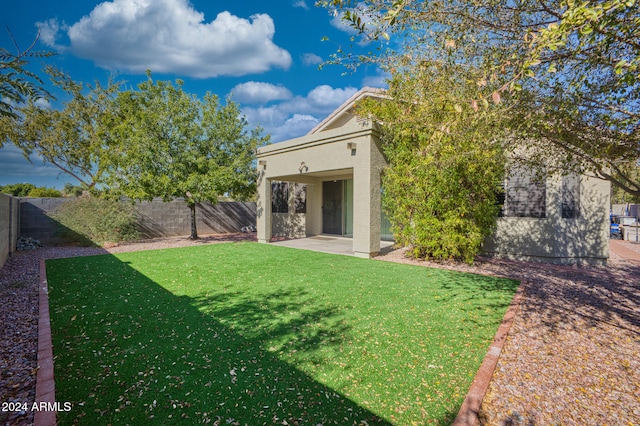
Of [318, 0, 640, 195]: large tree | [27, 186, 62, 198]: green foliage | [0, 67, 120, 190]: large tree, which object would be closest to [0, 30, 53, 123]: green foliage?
[318, 0, 640, 195]: large tree

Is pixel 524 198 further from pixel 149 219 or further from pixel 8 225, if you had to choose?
pixel 149 219

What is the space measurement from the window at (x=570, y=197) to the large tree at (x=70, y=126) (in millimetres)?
23956

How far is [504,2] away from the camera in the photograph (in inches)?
168

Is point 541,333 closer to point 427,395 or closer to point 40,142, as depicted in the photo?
point 427,395

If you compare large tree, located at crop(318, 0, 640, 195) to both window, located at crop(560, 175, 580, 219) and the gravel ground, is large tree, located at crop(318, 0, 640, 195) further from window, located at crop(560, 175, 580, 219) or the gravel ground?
window, located at crop(560, 175, 580, 219)

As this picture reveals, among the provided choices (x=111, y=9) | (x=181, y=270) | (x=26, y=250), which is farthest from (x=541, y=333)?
(x=111, y=9)

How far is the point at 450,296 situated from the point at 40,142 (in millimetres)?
25934

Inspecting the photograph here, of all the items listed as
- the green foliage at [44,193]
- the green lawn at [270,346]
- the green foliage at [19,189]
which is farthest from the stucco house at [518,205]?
the green foliage at [19,189]

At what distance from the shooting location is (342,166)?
462 inches

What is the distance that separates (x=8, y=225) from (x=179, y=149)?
6.71 m

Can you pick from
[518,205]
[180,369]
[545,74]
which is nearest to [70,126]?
[180,369]

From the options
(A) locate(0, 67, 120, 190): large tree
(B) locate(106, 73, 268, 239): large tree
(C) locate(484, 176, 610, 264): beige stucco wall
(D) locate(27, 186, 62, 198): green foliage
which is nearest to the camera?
(C) locate(484, 176, 610, 264): beige stucco wall

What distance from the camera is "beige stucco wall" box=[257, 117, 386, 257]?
10844 millimetres

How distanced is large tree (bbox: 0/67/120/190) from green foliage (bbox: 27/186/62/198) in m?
14.7
